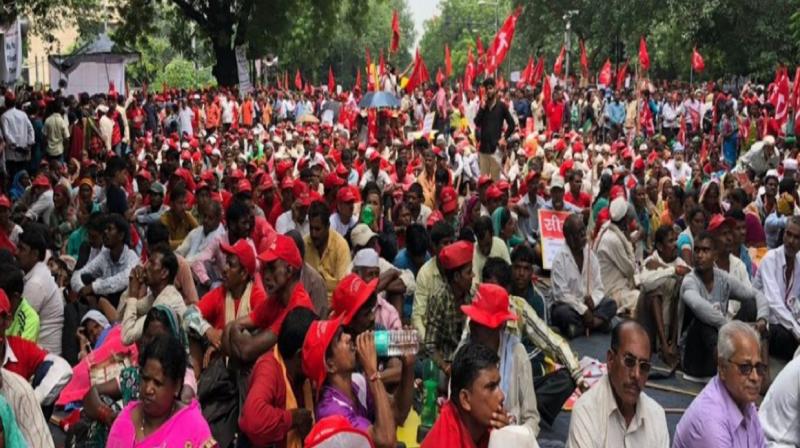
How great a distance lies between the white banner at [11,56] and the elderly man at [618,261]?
18.3m

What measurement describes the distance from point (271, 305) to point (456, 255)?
1.35m

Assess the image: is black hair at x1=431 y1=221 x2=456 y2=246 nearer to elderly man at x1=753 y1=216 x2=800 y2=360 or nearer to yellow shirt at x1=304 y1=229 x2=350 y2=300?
yellow shirt at x1=304 y1=229 x2=350 y2=300

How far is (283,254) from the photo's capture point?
6.57 meters

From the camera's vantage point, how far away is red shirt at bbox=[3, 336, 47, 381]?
5949 millimetres

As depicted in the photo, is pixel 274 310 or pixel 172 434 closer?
pixel 172 434

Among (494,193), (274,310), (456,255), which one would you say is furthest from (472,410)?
(494,193)

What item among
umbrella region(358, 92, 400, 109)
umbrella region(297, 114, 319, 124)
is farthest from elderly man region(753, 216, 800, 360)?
umbrella region(297, 114, 319, 124)

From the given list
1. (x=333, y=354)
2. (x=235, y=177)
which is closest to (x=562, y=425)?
(x=333, y=354)

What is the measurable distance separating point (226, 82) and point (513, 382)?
102ft

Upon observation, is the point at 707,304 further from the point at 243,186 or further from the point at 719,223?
the point at 243,186

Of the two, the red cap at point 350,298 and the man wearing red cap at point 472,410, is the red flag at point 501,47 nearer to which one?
the red cap at point 350,298

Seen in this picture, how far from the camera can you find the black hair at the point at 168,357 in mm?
4711

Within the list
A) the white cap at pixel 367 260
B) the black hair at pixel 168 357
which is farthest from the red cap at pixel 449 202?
the black hair at pixel 168 357

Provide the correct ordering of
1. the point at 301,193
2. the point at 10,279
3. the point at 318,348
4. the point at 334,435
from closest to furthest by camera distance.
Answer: the point at 334,435
the point at 318,348
the point at 10,279
the point at 301,193
